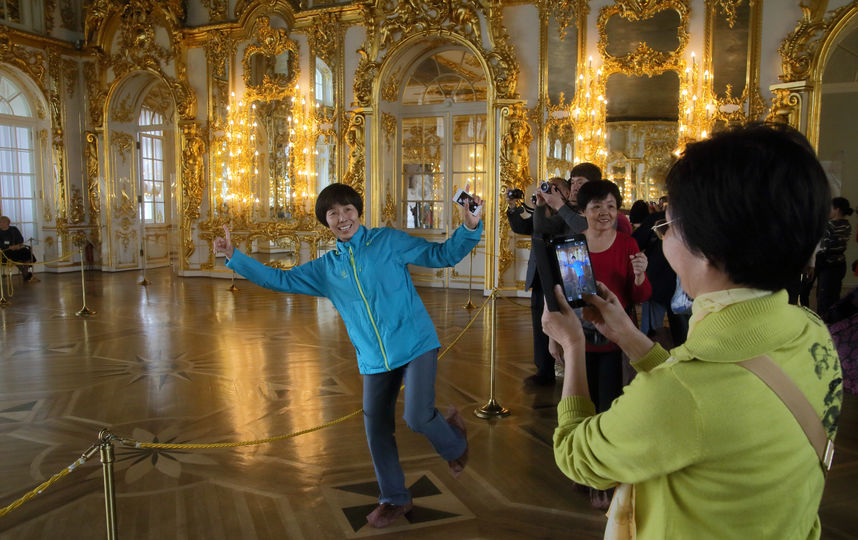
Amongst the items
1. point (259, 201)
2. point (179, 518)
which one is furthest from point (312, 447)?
point (259, 201)

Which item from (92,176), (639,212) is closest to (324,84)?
(92,176)

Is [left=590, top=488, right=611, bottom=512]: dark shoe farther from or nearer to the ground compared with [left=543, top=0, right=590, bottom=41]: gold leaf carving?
nearer to the ground

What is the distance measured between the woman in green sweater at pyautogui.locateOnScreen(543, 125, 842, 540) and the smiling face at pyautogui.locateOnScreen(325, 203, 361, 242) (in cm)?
197

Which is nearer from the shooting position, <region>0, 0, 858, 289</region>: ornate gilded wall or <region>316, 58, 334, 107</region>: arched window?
<region>0, 0, 858, 289</region>: ornate gilded wall

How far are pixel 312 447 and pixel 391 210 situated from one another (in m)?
7.45

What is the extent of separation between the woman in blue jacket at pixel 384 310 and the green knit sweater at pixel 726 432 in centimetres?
174

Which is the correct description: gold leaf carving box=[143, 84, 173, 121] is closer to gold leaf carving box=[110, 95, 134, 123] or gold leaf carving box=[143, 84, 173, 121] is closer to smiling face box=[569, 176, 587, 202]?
gold leaf carving box=[110, 95, 134, 123]

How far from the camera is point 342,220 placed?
2.91 metres

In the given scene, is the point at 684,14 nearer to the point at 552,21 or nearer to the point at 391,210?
the point at 552,21

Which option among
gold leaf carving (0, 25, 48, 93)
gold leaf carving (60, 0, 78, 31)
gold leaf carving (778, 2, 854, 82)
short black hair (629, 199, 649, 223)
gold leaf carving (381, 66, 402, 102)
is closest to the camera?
short black hair (629, 199, 649, 223)

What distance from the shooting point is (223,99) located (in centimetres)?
1220

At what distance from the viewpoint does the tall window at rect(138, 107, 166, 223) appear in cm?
1413

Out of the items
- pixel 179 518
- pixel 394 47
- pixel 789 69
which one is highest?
pixel 394 47

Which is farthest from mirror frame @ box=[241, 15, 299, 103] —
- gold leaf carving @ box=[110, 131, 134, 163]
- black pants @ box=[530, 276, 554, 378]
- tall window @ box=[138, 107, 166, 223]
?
black pants @ box=[530, 276, 554, 378]
